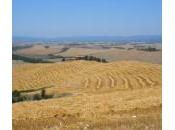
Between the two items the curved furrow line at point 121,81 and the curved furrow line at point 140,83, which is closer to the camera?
the curved furrow line at point 140,83

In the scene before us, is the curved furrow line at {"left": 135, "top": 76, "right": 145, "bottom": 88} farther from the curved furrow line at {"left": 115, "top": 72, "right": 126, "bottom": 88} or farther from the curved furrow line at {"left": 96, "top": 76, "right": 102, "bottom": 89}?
the curved furrow line at {"left": 96, "top": 76, "right": 102, "bottom": 89}

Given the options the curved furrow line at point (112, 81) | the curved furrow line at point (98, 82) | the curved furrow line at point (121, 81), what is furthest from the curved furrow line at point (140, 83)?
the curved furrow line at point (98, 82)

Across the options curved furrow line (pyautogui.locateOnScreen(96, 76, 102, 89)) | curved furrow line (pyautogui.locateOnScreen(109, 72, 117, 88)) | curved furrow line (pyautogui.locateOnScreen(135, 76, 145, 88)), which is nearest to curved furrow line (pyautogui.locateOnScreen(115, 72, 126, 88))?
curved furrow line (pyautogui.locateOnScreen(109, 72, 117, 88))

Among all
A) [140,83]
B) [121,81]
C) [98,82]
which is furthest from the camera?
[98,82]

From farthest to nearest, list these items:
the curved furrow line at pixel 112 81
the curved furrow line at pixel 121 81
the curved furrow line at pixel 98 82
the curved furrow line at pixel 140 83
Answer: the curved furrow line at pixel 98 82 → the curved furrow line at pixel 112 81 → the curved furrow line at pixel 121 81 → the curved furrow line at pixel 140 83

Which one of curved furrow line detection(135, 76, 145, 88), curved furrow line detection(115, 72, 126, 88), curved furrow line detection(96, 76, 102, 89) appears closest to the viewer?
curved furrow line detection(135, 76, 145, 88)

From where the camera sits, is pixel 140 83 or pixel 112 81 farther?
pixel 112 81

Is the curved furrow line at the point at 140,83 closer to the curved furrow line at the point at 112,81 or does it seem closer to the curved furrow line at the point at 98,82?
the curved furrow line at the point at 112,81

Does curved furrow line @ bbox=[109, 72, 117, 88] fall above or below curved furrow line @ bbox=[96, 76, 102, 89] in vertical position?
above

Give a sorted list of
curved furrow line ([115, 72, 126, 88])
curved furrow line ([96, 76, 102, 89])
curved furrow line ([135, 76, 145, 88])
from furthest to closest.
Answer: curved furrow line ([96, 76, 102, 89])
curved furrow line ([115, 72, 126, 88])
curved furrow line ([135, 76, 145, 88])

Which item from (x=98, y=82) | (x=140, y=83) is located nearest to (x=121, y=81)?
(x=140, y=83)

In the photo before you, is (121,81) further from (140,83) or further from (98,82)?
(98,82)
